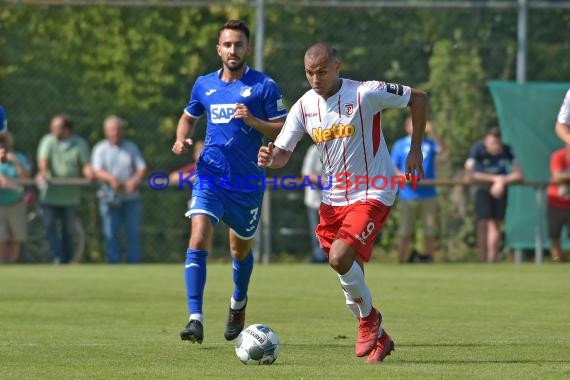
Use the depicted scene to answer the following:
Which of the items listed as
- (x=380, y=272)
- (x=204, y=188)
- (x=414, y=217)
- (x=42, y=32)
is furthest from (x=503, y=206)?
(x=204, y=188)

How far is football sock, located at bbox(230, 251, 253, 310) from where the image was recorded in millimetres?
9805

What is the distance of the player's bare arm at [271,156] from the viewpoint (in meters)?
8.29

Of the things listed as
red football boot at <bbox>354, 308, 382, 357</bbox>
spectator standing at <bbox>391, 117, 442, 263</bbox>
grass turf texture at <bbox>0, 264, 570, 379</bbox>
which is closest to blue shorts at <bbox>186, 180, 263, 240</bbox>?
grass turf texture at <bbox>0, 264, 570, 379</bbox>

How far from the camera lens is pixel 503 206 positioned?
1872 cm

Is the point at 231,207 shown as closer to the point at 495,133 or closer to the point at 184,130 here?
the point at 184,130

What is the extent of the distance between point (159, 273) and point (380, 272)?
283 centimetres

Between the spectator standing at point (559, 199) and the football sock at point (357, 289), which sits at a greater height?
the football sock at point (357, 289)

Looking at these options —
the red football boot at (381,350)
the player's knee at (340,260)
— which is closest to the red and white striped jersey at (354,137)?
the player's knee at (340,260)

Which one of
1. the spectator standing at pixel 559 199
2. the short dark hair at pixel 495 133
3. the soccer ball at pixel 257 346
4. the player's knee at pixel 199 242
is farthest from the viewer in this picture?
the short dark hair at pixel 495 133

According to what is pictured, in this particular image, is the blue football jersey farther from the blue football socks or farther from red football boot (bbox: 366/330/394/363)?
red football boot (bbox: 366/330/394/363)

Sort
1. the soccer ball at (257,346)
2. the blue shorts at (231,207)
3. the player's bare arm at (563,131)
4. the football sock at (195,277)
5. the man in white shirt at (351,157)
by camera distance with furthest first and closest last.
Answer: the player's bare arm at (563,131)
the blue shorts at (231,207)
the football sock at (195,277)
the man in white shirt at (351,157)
the soccer ball at (257,346)

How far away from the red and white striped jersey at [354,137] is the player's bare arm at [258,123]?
90cm

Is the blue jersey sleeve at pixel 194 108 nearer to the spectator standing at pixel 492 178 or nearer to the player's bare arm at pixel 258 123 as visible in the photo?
the player's bare arm at pixel 258 123

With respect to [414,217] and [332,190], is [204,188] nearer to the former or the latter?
[332,190]
